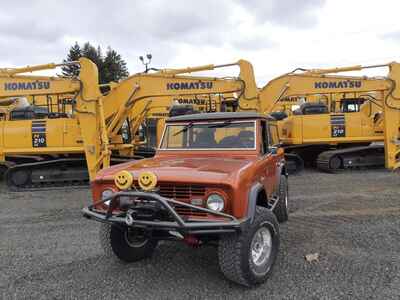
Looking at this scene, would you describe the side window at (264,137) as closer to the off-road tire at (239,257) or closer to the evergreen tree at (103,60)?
the off-road tire at (239,257)

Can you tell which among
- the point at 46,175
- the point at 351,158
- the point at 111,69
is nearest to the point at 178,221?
the point at 46,175

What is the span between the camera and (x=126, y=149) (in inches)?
455

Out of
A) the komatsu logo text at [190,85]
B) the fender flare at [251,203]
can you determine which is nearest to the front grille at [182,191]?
the fender flare at [251,203]

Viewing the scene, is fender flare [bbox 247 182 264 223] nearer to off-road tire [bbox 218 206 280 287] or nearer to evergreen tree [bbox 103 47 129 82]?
off-road tire [bbox 218 206 280 287]

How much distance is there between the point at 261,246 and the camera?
4039 mm

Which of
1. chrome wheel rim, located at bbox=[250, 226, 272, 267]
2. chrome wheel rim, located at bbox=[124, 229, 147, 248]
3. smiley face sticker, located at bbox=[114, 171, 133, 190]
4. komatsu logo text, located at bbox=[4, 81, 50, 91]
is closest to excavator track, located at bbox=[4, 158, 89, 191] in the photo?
komatsu logo text, located at bbox=[4, 81, 50, 91]

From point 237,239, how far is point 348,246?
220 cm

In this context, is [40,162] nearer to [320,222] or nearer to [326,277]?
[320,222]

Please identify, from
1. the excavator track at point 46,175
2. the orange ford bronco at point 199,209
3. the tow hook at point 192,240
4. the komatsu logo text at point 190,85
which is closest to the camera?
the orange ford bronco at point 199,209

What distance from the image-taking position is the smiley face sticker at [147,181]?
3668 millimetres

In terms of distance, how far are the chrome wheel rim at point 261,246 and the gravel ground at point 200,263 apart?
0.25 m

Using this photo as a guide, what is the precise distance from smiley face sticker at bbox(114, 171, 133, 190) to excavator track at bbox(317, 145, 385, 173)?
8.90m

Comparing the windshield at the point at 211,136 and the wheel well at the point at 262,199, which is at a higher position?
the windshield at the point at 211,136

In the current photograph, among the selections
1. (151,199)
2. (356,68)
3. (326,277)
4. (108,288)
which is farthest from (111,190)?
(356,68)
